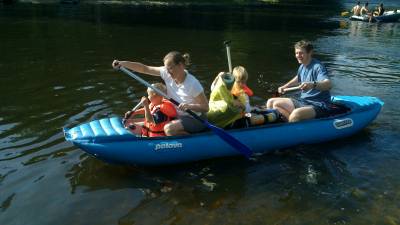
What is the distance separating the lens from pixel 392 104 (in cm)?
1120

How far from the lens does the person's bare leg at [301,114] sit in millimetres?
8078

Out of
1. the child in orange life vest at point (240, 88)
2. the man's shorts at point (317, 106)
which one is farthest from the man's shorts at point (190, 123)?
the man's shorts at point (317, 106)

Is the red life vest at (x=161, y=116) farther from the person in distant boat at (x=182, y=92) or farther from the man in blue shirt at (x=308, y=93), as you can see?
the man in blue shirt at (x=308, y=93)

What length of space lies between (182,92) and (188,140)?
0.75m

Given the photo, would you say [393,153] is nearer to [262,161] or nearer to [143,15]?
[262,161]

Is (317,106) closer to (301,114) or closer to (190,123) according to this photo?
(301,114)

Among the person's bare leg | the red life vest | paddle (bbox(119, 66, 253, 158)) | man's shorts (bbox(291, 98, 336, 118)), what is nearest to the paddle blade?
paddle (bbox(119, 66, 253, 158))

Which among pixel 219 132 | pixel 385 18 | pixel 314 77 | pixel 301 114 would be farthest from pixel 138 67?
pixel 385 18

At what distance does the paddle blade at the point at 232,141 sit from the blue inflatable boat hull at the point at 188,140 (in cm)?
14

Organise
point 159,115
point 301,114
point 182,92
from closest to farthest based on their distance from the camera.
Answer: point 182,92 → point 159,115 → point 301,114

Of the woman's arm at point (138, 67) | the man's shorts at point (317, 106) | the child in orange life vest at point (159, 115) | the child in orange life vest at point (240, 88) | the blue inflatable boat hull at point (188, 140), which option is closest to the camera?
the blue inflatable boat hull at point (188, 140)

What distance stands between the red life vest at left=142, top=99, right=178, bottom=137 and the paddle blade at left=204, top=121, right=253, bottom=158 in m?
0.59

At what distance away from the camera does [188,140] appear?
7.11 meters

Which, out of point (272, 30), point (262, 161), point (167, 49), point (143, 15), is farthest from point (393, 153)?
point (143, 15)
